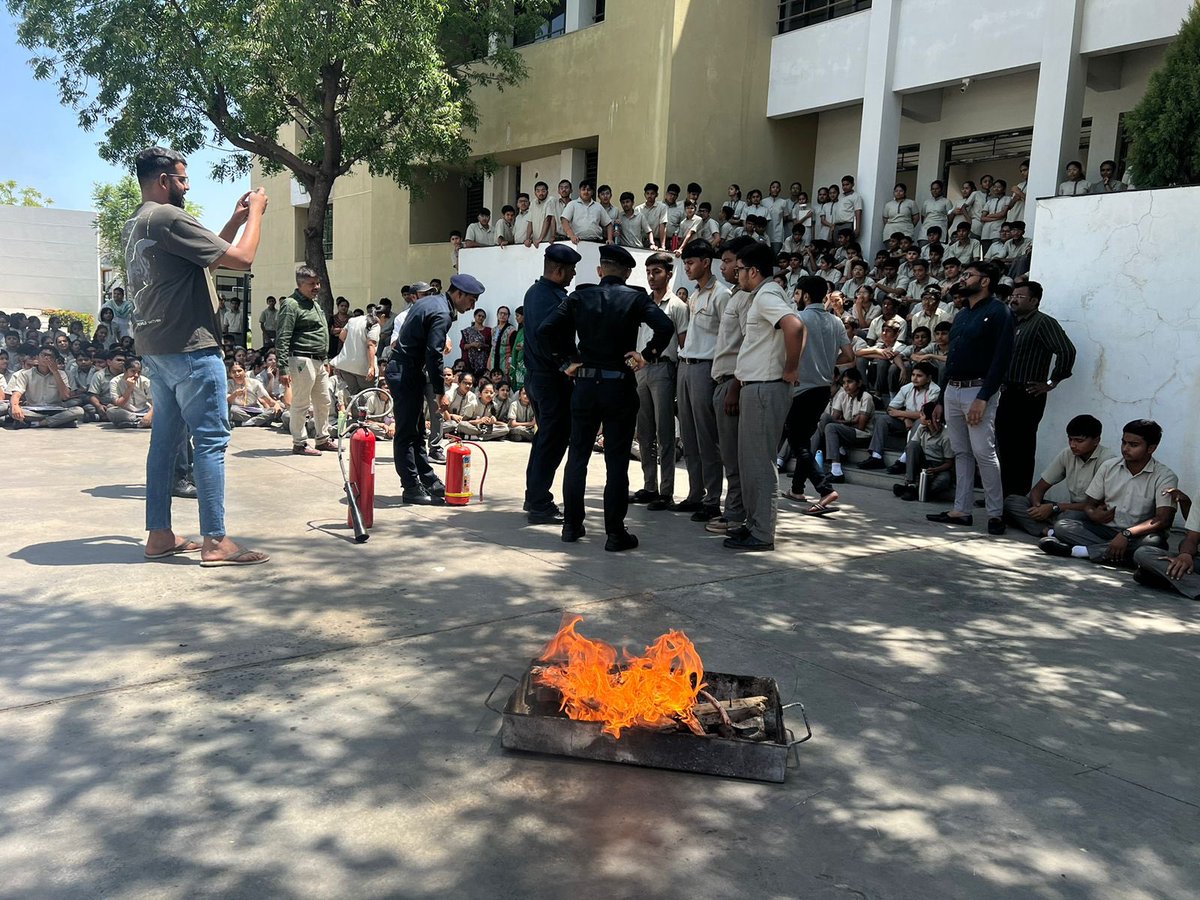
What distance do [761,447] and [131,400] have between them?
380 inches

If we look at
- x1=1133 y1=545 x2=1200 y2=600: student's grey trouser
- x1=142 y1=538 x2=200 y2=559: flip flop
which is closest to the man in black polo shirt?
x1=1133 y1=545 x2=1200 y2=600: student's grey trouser

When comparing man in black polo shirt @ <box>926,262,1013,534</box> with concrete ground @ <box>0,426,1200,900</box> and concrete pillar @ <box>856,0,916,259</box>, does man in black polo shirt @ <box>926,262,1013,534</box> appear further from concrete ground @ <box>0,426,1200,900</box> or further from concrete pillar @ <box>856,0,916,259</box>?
concrete pillar @ <box>856,0,916,259</box>

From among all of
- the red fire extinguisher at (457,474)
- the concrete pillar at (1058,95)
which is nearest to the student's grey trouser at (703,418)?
the red fire extinguisher at (457,474)

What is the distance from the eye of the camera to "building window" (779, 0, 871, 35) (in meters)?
16.3

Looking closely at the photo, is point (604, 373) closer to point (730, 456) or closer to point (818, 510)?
point (730, 456)

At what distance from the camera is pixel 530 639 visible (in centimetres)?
436

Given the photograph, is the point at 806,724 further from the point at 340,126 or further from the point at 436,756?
the point at 340,126

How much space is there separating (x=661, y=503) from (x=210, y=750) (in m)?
5.08

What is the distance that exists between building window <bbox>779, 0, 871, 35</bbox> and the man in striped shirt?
986cm

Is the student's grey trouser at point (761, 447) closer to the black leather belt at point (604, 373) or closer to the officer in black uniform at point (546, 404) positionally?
the black leather belt at point (604, 373)

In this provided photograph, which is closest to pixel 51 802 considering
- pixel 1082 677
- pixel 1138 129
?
pixel 1082 677

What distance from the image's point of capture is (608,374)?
6258mm

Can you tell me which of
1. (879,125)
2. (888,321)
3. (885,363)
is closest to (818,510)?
(885,363)

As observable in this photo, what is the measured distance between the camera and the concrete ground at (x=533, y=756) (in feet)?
8.53
